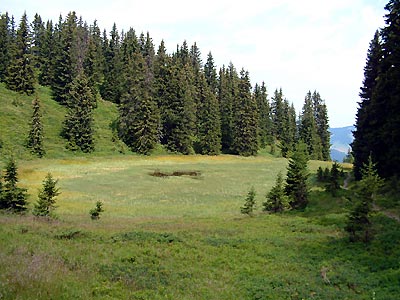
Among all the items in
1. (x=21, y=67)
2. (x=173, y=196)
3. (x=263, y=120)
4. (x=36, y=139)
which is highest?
(x=21, y=67)

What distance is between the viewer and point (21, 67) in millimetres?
88375

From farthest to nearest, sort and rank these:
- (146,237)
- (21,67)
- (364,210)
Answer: (21,67), (364,210), (146,237)

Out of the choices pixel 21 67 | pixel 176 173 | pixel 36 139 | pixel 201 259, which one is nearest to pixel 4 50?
pixel 21 67

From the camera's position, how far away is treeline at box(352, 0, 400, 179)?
31.1 meters

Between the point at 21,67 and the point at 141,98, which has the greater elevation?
the point at 21,67

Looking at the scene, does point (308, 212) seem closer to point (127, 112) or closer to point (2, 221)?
point (2, 221)

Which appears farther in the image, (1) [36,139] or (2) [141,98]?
(2) [141,98]

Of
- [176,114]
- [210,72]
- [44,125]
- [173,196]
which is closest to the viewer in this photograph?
[173,196]

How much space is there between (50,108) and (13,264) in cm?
8621

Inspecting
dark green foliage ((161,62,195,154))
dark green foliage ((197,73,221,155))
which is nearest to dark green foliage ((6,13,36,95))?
dark green foliage ((161,62,195,154))

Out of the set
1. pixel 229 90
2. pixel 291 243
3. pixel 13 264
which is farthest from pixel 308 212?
pixel 229 90

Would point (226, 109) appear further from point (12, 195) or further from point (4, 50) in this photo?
point (12, 195)

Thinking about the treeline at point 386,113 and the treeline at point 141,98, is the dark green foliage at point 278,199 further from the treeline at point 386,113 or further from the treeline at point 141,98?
the treeline at point 141,98

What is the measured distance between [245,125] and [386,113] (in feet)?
204
